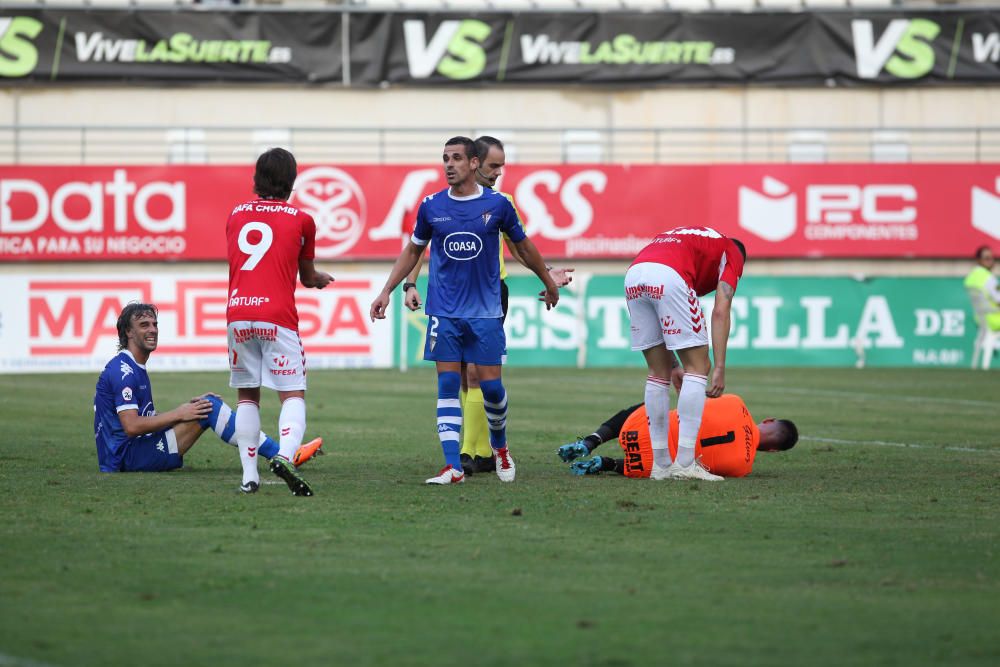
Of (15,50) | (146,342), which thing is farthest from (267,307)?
(15,50)

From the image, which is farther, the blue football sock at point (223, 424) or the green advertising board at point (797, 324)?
the green advertising board at point (797, 324)

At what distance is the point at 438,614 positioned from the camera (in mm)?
5703

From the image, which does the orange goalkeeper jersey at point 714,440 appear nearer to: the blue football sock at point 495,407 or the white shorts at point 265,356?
the blue football sock at point 495,407

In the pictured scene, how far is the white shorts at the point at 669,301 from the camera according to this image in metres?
9.90

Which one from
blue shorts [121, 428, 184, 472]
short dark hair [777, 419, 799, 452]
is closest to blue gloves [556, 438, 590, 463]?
short dark hair [777, 419, 799, 452]

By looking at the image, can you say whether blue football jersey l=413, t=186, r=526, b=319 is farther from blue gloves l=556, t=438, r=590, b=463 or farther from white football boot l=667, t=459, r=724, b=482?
white football boot l=667, t=459, r=724, b=482

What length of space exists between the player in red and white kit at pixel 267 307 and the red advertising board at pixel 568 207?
64.8ft

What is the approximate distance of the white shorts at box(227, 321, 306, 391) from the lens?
9148 mm

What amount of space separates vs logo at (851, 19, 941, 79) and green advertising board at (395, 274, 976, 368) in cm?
858

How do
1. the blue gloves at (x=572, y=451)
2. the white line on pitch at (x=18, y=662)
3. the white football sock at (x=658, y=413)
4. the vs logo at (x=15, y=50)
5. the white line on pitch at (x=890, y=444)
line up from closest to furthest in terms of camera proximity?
1. the white line on pitch at (x=18, y=662)
2. the white football sock at (x=658, y=413)
3. the blue gloves at (x=572, y=451)
4. the white line on pitch at (x=890, y=444)
5. the vs logo at (x=15, y=50)

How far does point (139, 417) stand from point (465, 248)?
99.6 inches

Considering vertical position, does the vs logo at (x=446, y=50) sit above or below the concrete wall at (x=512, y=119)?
above

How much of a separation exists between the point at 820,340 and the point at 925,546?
2188 cm

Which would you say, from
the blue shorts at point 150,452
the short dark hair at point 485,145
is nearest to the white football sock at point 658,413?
the short dark hair at point 485,145
